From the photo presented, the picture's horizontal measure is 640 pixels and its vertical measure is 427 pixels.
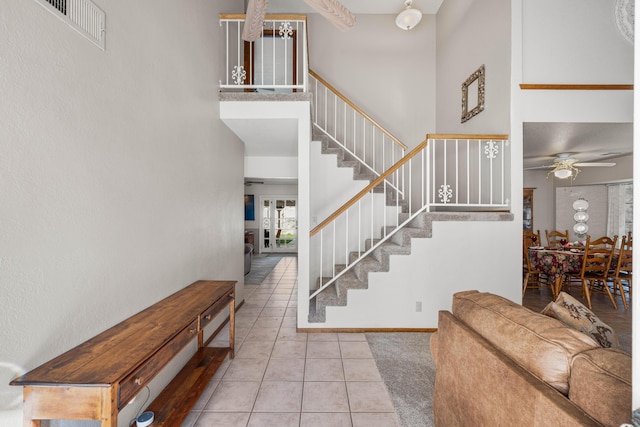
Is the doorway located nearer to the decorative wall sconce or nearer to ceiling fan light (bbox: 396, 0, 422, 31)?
ceiling fan light (bbox: 396, 0, 422, 31)

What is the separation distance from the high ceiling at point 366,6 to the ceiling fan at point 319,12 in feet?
10.9

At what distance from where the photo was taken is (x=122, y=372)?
3.74ft

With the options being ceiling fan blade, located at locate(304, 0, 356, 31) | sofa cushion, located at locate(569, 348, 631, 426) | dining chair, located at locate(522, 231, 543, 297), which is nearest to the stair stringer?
dining chair, located at locate(522, 231, 543, 297)

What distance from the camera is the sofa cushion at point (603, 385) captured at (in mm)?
791

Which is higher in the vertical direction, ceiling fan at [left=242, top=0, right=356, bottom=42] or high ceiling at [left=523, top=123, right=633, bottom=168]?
ceiling fan at [left=242, top=0, right=356, bottom=42]

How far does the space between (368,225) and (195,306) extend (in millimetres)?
2857

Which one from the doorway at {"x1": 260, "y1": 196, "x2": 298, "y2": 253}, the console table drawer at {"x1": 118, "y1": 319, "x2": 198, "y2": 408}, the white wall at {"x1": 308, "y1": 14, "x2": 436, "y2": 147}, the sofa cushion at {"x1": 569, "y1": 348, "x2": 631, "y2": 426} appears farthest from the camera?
the doorway at {"x1": 260, "y1": 196, "x2": 298, "y2": 253}

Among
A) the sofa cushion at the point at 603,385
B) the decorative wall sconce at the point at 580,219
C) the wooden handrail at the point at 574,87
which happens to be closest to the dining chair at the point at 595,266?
the wooden handrail at the point at 574,87

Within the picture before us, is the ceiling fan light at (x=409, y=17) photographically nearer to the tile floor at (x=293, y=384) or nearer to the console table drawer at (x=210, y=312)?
the tile floor at (x=293, y=384)

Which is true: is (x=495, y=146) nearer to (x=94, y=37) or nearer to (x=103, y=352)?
(x=94, y=37)

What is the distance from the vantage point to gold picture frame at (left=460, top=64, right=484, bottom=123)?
3756mm

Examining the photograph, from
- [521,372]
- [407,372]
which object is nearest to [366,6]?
[407,372]

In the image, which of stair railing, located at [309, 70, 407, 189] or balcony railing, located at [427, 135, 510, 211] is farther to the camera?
stair railing, located at [309, 70, 407, 189]

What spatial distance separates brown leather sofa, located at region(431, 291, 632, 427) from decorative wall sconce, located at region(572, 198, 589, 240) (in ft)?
20.9
